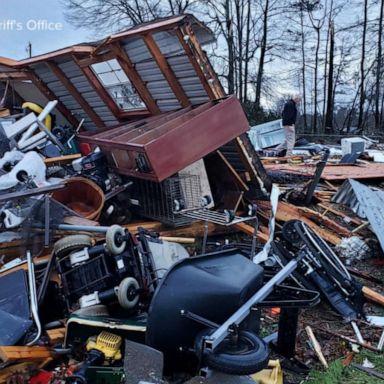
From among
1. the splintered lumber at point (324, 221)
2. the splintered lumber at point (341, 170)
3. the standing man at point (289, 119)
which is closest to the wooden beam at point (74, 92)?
the splintered lumber at point (341, 170)

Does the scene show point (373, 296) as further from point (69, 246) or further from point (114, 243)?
point (69, 246)

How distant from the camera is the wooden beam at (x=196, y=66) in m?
4.47

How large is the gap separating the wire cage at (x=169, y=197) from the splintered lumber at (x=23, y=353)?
2153mm

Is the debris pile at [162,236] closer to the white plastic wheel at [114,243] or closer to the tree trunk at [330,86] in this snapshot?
the white plastic wheel at [114,243]

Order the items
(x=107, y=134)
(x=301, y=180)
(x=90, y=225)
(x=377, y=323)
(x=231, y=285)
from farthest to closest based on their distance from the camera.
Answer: (x=301, y=180)
(x=107, y=134)
(x=90, y=225)
(x=377, y=323)
(x=231, y=285)

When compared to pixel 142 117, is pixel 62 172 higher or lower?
lower

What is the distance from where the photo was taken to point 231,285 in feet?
8.40

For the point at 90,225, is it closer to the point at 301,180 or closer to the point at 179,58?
the point at 179,58

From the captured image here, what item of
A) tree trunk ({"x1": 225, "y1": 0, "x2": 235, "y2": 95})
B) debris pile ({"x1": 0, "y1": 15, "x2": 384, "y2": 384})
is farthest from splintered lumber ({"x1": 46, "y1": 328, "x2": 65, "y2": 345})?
tree trunk ({"x1": 225, "y1": 0, "x2": 235, "y2": 95})

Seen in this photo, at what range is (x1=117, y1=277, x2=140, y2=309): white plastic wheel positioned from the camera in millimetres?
2947

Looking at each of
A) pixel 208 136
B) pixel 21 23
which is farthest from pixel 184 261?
pixel 21 23

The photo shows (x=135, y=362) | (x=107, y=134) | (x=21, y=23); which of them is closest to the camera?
(x=135, y=362)

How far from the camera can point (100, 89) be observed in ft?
21.2

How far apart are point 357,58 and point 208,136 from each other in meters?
20.5
